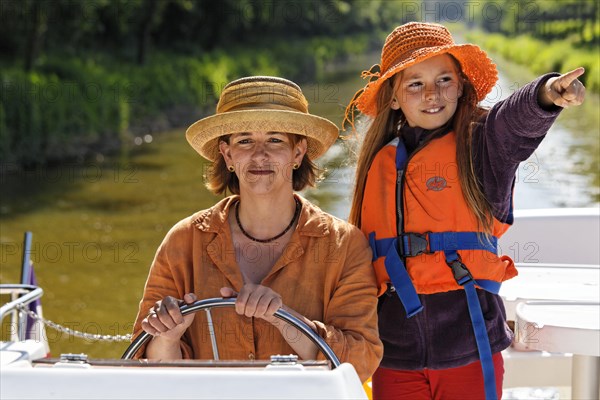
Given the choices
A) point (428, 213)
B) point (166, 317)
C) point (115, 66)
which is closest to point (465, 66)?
point (428, 213)

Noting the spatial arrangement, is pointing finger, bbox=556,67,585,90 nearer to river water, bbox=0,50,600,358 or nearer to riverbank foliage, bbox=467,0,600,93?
river water, bbox=0,50,600,358

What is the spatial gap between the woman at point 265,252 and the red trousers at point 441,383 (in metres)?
0.29

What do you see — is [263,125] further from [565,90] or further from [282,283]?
[565,90]

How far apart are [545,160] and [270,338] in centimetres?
1468

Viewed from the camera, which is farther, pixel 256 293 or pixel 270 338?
pixel 270 338

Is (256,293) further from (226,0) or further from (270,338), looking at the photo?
(226,0)

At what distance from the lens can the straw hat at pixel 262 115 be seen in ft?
7.98

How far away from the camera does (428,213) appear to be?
2619 millimetres

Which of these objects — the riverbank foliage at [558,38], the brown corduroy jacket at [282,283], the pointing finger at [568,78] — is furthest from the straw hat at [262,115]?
the riverbank foliage at [558,38]

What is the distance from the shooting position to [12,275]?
984cm

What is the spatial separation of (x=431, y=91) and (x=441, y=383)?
783 mm

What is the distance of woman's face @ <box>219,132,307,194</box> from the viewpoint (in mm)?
2453

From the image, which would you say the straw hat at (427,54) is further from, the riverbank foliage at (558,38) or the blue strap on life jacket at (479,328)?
the riverbank foliage at (558,38)

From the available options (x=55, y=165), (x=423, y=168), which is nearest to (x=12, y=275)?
(x=55, y=165)
